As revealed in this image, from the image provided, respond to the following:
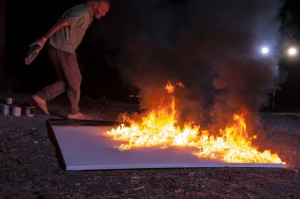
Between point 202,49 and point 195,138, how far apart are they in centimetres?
264

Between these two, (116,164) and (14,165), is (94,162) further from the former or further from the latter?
(14,165)

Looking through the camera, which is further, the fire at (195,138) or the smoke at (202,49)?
the smoke at (202,49)

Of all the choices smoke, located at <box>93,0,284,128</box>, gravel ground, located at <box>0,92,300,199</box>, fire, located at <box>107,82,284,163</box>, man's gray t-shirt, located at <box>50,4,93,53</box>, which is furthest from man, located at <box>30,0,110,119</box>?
gravel ground, located at <box>0,92,300,199</box>

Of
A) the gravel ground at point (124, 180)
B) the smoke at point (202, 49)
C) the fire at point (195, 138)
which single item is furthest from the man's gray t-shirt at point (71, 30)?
the gravel ground at point (124, 180)

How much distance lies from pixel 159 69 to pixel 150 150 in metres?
4.97

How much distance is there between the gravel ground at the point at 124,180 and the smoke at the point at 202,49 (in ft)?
7.99

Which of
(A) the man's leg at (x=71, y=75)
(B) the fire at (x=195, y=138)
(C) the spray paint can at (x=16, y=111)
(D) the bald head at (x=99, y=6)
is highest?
(D) the bald head at (x=99, y=6)

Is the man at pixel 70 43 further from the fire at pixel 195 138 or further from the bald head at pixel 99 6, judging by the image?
the fire at pixel 195 138

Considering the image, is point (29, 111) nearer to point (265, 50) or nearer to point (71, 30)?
point (71, 30)

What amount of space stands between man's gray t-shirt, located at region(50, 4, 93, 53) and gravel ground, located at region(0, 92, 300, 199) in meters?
2.20

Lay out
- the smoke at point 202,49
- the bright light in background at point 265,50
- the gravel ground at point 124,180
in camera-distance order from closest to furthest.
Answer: the gravel ground at point 124,180
the smoke at point 202,49
the bright light in background at point 265,50

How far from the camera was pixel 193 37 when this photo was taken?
897cm

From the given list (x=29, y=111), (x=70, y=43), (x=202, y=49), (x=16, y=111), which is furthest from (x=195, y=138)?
(x=16, y=111)

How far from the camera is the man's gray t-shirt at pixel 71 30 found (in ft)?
25.4
